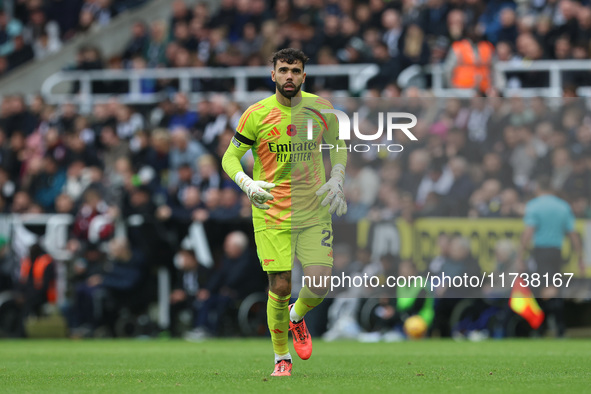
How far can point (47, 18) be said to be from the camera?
25859 mm

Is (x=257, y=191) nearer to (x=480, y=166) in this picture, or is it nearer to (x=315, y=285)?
(x=315, y=285)

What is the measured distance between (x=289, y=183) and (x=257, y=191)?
59 centimetres

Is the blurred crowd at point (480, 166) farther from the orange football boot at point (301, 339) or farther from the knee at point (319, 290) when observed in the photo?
the knee at point (319, 290)

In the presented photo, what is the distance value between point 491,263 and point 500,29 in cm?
665

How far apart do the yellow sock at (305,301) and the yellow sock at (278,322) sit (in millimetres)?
179

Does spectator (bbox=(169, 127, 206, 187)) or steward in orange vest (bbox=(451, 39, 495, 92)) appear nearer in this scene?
steward in orange vest (bbox=(451, 39, 495, 92))

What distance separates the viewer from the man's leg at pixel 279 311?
9.20 metres

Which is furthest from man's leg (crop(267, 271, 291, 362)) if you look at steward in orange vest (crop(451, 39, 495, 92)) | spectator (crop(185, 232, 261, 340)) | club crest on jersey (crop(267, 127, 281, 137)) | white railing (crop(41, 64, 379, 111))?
white railing (crop(41, 64, 379, 111))

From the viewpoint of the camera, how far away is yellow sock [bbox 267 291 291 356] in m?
9.28

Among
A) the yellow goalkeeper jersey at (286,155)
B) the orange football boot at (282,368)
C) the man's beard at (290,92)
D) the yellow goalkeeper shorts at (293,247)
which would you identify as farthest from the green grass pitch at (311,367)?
the man's beard at (290,92)

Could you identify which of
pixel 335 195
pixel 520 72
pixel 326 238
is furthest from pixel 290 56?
pixel 520 72

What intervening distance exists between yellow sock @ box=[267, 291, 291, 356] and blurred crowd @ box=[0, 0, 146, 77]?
16593 mm

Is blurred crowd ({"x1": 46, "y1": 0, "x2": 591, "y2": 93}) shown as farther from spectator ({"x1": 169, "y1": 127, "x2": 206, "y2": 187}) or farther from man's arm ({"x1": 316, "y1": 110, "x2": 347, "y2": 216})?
man's arm ({"x1": 316, "y1": 110, "x2": 347, "y2": 216})

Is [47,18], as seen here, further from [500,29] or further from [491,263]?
[491,263]
